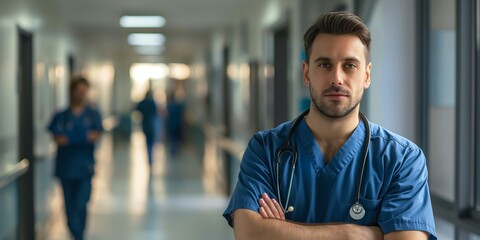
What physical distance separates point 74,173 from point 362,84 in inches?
161

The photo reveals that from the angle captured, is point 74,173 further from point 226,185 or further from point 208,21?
point 208,21

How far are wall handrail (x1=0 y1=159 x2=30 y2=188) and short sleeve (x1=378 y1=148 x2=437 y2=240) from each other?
339cm

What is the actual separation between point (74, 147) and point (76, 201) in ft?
1.41

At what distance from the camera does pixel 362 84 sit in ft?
6.24

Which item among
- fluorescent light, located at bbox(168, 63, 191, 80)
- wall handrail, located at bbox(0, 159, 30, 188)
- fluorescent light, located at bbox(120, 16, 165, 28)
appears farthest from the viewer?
fluorescent light, located at bbox(168, 63, 191, 80)

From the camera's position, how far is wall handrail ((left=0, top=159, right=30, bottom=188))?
484 centimetres

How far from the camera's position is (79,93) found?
572 cm

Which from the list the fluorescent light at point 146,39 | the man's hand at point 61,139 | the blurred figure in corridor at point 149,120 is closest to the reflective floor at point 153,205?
the blurred figure in corridor at point 149,120

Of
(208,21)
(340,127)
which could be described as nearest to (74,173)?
(340,127)

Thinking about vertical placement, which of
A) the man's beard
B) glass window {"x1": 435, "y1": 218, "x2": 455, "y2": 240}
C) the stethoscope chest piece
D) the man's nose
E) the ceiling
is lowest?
glass window {"x1": 435, "y1": 218, "x2": 455, "y2": 240}

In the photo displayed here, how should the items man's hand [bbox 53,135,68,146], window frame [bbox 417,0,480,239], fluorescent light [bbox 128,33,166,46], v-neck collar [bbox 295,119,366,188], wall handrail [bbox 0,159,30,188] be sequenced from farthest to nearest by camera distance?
fluorescent light [bbox 128,33,166,46], man's hand [bbox 53,135,68,146], wall handrail [bbox 0,159,30,188], window frame [bbox 417,0,480,239], v-neck collar [bbox 295,119,366,188]

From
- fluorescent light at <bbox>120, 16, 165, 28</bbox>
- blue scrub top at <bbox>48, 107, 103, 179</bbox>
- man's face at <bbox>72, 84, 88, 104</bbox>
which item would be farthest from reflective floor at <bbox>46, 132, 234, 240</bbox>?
fluorescent light at <bbox>120, 16, 165, 28</bbox>

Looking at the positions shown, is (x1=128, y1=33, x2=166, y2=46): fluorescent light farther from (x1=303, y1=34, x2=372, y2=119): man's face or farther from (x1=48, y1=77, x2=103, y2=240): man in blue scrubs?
(x1=303, y1=34, x2=372, y2=119): man's face

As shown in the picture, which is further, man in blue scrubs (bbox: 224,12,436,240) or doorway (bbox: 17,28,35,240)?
doorway (bbox: 17,28,35,240)
